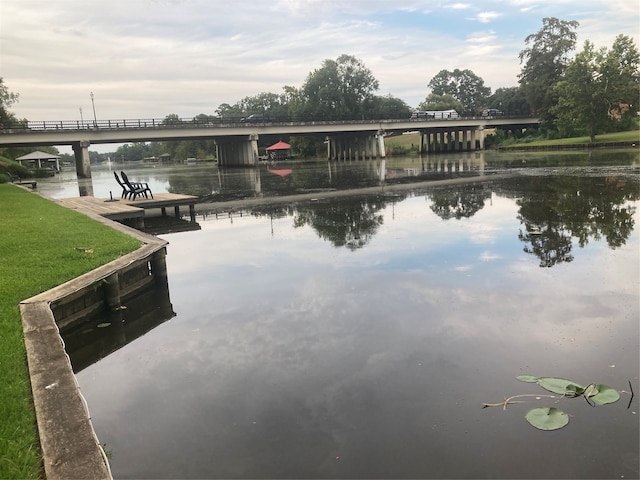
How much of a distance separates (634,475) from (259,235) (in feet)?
30.9

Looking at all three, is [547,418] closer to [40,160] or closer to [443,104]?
[40,160]

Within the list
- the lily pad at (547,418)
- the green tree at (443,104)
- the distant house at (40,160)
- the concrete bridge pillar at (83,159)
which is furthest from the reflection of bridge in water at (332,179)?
the green tree at (443,104)

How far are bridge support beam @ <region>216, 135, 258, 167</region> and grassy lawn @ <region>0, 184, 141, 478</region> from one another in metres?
42.0

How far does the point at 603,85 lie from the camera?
55531 millimetres

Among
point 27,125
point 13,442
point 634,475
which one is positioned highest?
point 27,125

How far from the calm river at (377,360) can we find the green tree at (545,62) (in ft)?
237

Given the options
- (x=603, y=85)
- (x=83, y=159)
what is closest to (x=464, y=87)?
(x=603, y=85)

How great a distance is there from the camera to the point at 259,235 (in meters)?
11.9

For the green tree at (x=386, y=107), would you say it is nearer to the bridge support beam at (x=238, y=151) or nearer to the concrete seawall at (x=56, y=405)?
the bridge support beam at (x=238, y=151)

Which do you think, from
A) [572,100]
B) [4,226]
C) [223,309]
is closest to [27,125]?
[4,226]

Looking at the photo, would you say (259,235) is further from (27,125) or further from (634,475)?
(27,125)

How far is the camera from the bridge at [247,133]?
45.6 meters

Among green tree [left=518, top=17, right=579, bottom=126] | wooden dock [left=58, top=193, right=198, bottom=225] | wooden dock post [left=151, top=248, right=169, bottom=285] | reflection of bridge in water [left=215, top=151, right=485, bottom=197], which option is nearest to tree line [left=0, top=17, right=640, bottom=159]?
green tree [left=518, top=17, right=579, bottom=126]

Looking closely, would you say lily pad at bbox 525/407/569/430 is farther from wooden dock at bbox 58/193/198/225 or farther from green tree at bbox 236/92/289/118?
green tree at bbox 236/92/289/118
